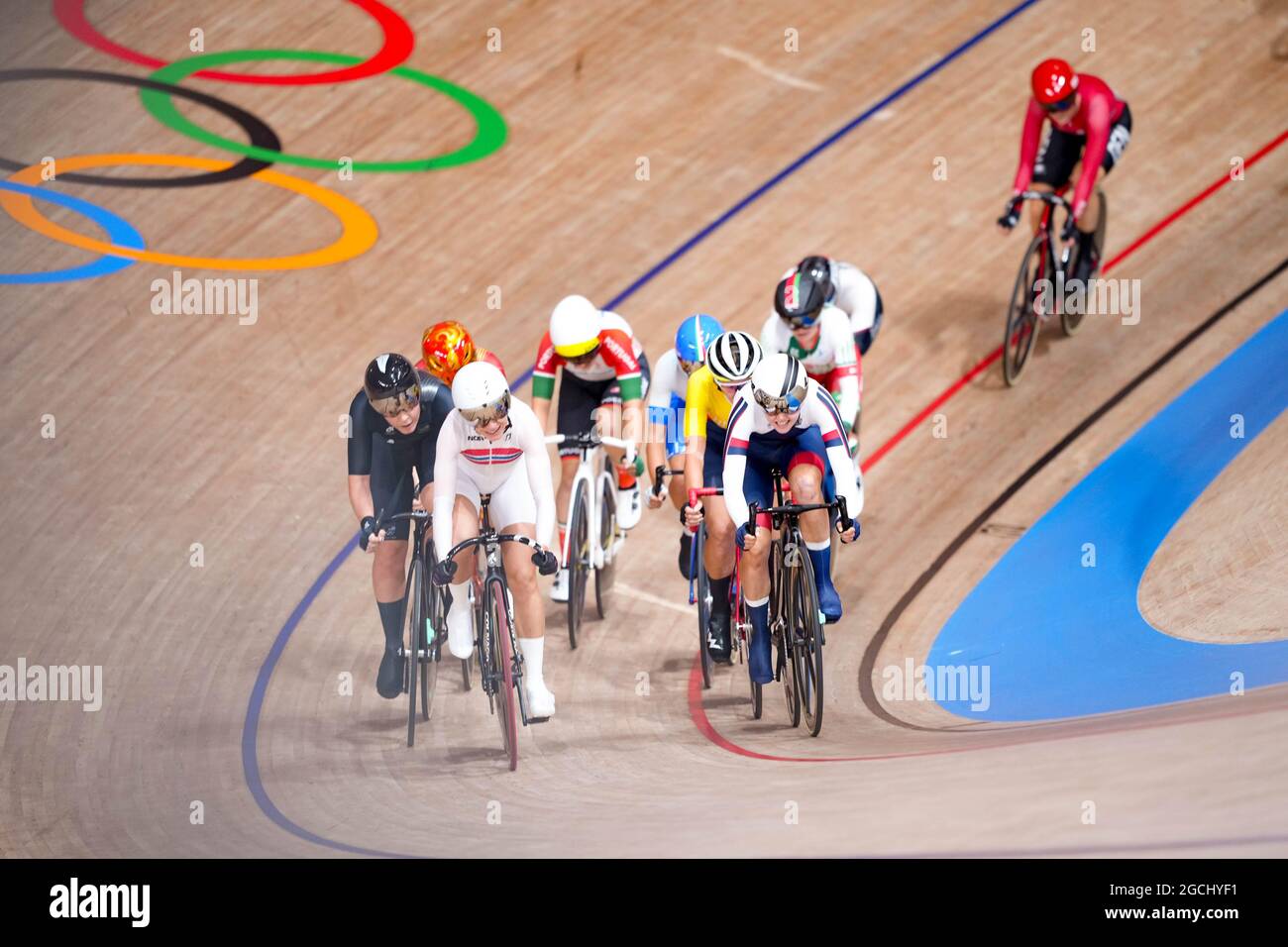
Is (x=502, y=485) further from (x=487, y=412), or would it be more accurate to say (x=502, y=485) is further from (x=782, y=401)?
(x=782, y=401)

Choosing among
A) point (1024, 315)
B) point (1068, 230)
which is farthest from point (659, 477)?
point (1068, 230)

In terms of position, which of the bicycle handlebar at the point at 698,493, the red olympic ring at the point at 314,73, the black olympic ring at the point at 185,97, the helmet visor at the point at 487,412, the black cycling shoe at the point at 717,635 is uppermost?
the red olympic ring at the point at 314,73

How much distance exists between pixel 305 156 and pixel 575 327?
3575mm

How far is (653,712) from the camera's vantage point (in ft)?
16.9

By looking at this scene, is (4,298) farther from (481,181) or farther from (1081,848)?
(1081,848)

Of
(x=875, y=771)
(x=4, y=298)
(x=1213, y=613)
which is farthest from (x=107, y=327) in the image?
(x=1213, y=613)

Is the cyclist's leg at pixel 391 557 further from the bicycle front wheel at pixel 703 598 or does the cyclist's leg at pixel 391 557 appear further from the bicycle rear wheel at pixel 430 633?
the bicycle front wheel at pixel 703 598

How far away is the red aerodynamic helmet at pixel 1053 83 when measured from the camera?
21.6ft

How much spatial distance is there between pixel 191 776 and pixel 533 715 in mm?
1074

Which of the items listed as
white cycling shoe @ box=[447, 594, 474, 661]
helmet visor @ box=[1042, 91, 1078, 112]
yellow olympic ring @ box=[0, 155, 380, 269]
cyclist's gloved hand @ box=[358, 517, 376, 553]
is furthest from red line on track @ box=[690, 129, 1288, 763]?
yellow olympic ring @ box=[0, 155, 380, 269]

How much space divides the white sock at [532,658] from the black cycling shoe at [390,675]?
0.54 meters

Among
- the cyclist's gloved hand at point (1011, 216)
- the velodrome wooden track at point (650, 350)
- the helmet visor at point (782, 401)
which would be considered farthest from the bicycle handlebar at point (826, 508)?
the cyclist's gloved hand at point (1011, 216)

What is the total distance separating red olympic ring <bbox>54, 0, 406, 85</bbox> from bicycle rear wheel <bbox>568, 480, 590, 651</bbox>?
418 cm

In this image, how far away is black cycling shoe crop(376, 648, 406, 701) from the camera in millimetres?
5090
